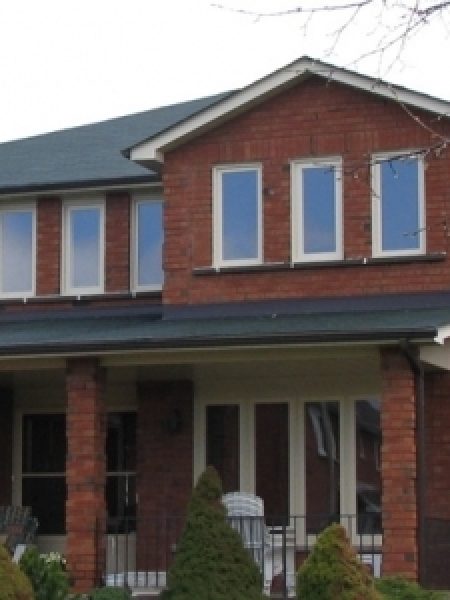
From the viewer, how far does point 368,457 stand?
65.2 feet

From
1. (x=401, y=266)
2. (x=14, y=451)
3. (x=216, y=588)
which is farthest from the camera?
(x=14, y=451)

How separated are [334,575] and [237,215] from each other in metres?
6.92

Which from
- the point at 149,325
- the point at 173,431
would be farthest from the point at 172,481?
the point at 149,325

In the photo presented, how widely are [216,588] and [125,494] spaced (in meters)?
5.78

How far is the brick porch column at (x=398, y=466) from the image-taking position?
56.3ft

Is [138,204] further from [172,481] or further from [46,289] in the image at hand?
[172,481]

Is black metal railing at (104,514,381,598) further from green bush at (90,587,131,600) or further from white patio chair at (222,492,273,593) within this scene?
green bush at (90,587,131,600)

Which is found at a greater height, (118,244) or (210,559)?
(118,244)

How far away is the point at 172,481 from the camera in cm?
2067

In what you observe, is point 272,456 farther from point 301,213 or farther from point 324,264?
point 301,213

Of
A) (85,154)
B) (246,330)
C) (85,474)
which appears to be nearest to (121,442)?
(85,474)

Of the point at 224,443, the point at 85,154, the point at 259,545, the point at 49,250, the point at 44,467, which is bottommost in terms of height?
the point at 259,545

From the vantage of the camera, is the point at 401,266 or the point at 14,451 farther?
the point at 14,451

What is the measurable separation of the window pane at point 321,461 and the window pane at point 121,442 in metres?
2.80
